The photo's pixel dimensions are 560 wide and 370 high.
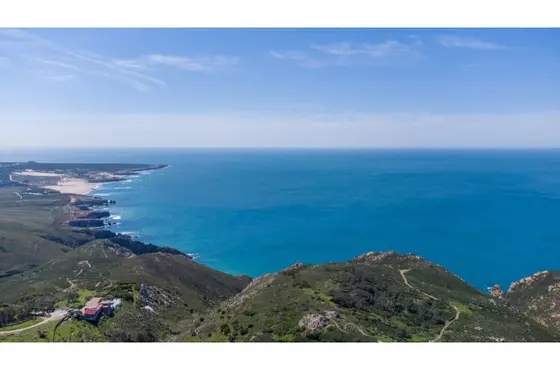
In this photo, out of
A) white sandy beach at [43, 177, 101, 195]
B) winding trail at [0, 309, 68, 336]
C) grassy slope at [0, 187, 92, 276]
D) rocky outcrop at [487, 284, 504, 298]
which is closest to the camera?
winding trail at [0, 309, 68, 336]

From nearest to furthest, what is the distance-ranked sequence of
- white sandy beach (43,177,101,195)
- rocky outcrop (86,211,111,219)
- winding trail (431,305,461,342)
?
winding trail (431,305,461,342) → rocky outcrop (86,211,111,219) → white sandy beach (43,177,101,195)

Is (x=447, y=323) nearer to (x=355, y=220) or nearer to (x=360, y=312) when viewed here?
(x=360, y=312)

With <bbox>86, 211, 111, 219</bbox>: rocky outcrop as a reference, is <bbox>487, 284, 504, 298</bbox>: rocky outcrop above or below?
below

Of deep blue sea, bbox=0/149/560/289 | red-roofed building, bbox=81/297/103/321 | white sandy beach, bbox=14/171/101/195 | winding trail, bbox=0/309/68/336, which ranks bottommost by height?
deep blue sea, bbox=0/149/560/289

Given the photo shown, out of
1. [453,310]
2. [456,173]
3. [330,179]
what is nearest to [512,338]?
[453,310]

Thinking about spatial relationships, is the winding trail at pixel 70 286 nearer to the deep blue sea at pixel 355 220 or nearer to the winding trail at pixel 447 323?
the deep blue sea at pixel 355 220

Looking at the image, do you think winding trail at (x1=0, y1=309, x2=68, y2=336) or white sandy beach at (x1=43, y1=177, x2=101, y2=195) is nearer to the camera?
winding trail at (x1=0, y1=309, x2=68, y2=336)

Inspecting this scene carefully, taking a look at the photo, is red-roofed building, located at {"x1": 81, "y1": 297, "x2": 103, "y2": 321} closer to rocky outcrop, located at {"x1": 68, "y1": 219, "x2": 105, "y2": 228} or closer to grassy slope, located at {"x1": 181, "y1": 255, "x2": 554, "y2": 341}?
grassy slope, located at {"x1": 181, "y1": 255, "x2": 554, "y2": 341}

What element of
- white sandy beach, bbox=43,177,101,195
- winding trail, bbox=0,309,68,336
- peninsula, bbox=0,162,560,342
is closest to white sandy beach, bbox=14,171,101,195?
white sandy beach, bbox=43,177,101,195

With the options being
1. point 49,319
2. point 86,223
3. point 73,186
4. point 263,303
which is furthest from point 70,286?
point 73,186
